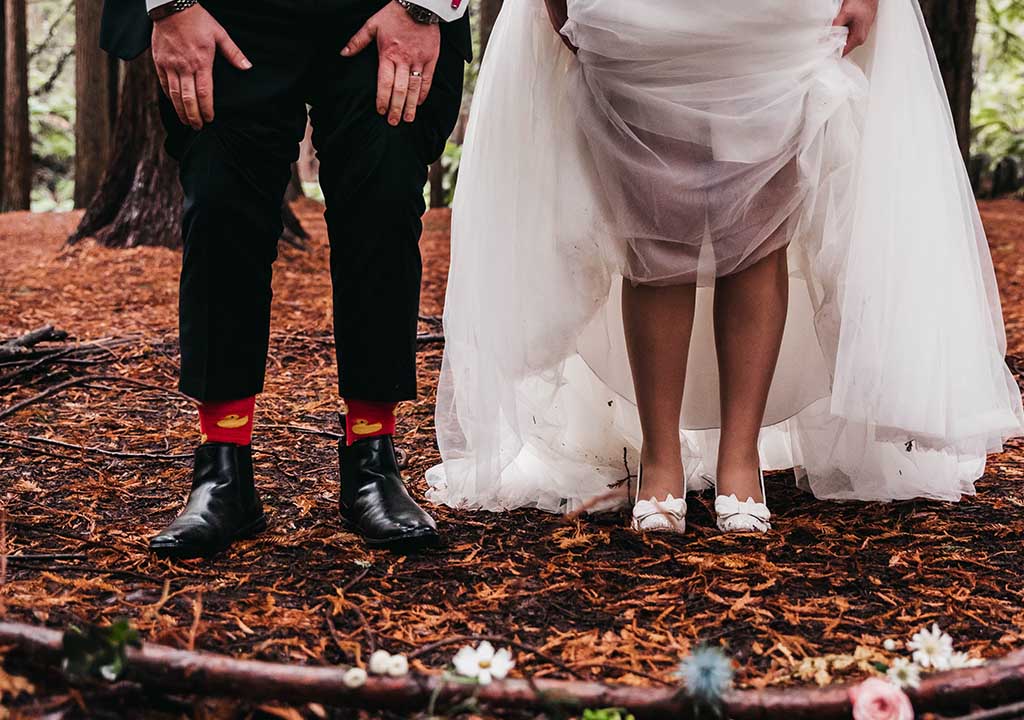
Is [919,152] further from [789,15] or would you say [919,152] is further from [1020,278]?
[1020,278]

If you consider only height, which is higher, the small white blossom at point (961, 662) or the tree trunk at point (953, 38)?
the tree trunk at point (953, 38)

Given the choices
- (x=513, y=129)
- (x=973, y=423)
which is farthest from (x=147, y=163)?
(x=973, y=423)

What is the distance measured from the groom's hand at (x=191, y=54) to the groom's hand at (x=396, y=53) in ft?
0.77

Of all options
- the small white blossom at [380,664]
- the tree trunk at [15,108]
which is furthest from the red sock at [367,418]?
the tree trunk at [15,108]

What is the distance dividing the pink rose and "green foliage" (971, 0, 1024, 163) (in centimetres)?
836

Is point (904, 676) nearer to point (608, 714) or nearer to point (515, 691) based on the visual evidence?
point (608, 714)

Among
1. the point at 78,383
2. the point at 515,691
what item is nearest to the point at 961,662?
the point at 515,691

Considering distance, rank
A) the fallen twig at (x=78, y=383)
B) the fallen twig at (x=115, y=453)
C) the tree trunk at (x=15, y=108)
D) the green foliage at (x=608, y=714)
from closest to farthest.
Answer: the green foliage at (x=608, y=714), the fallen twig at (x=115, y=453), the fallen twig at (x=78, y=383), the tree trunk at (x=15, y=108)

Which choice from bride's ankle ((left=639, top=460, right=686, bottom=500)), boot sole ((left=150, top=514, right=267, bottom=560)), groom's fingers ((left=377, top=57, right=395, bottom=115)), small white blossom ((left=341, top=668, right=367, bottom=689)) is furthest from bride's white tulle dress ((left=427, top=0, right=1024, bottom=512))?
small white blossom ((left=341, top=668, right=367, bottom=689))

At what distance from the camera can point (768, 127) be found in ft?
6.76

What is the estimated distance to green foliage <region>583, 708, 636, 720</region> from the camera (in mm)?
1206

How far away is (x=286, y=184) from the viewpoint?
6.39 ft

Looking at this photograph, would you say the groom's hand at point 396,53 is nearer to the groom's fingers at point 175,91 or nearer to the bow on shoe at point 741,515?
the groom's fingers at point 175,91

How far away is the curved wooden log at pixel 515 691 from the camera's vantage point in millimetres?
1230
